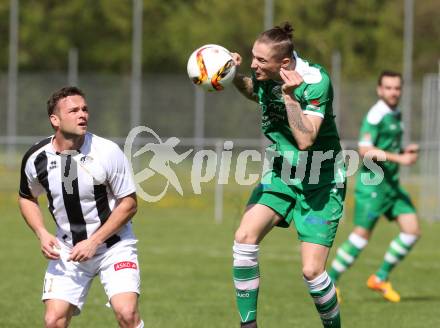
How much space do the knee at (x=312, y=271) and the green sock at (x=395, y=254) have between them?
11.1 ft

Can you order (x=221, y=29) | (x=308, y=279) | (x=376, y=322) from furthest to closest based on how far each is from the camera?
1. (x=221, y=29)
2. (x=376, y=322)
3. (x=308, y=279)

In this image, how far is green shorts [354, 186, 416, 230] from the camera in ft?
34.1

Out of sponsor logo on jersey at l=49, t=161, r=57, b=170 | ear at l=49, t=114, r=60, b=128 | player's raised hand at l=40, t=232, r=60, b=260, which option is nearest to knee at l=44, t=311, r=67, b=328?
player's raised hand at l=40, t=232, r=60, b=260

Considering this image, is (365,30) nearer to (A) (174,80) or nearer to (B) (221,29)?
(B) (221,29)

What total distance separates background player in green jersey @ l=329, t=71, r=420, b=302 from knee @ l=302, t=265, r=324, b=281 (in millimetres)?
3312

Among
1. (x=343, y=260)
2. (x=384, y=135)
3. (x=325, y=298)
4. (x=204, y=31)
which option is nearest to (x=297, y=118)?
(x=325, y=298)

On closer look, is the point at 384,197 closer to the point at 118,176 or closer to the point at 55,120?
the point at 118,176

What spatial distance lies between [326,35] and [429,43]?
488cm

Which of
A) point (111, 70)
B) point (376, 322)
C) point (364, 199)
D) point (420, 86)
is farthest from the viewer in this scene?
point (111, 70)

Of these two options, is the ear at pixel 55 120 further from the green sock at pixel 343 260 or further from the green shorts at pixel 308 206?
the green sock at pixel 343 260

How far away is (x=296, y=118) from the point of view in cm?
643

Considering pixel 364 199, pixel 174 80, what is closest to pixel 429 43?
pixel 174 80

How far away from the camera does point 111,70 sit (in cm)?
3453

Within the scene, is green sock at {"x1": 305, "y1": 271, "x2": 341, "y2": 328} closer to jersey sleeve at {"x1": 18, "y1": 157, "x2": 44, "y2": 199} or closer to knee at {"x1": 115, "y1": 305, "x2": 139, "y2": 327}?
knee at {"x1": 115, "y1": 305, "x2": 139, "y2": 327}
